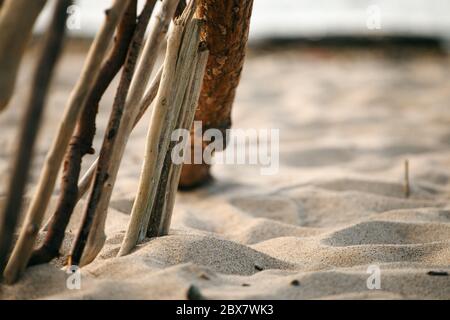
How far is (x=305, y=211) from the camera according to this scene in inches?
100.0

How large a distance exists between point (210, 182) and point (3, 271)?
159 centimetres

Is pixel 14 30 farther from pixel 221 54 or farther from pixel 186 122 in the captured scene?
pixel 221 54

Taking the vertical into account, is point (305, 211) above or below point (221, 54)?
below

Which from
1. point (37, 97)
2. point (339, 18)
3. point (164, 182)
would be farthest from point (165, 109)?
point (339, 18)

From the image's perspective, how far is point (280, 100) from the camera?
532 cm

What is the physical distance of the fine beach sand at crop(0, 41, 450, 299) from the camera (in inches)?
58.6

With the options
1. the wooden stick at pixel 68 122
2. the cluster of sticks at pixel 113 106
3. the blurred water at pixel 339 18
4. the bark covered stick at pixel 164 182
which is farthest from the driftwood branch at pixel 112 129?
the blurred water at pixel 339 18

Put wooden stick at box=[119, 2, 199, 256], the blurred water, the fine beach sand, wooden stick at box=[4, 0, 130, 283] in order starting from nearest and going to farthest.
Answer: wooden stick at box=[4, 0, 130, 283] → the fine beach sand → wooden stick at box=[119, 2, 199, 256] → the blurred water

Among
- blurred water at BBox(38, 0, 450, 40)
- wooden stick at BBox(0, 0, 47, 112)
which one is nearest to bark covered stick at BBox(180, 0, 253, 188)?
wooden stick at BBox(0, 0, 47, 112)

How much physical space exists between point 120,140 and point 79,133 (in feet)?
0.42

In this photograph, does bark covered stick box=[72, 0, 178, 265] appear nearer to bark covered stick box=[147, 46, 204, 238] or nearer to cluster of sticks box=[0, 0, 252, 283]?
cluster of sticks box=[0, 0, 252, 283]

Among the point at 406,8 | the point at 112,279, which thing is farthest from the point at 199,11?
the point at 406,8

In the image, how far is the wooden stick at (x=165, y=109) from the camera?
1655mm

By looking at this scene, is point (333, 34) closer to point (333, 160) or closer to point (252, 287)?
point (333, 160)
